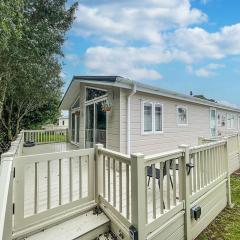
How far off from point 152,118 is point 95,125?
2.49 meters

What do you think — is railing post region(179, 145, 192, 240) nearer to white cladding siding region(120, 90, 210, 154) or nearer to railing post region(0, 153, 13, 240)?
railing post region(0, 153, 13, 240)

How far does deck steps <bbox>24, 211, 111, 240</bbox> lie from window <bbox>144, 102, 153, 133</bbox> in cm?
518

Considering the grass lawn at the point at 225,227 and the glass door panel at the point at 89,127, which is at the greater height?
the glass door panel at the point at 89,127

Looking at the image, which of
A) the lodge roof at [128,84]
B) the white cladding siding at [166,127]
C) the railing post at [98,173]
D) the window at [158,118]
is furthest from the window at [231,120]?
the railing post at [98,173]

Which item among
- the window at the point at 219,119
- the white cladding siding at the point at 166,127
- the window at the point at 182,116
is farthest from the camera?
the window at the point at 219,119

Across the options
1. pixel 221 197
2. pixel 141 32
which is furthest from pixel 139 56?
pixel 221 197

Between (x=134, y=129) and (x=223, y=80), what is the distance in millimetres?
26015

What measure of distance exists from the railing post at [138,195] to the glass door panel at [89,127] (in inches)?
291

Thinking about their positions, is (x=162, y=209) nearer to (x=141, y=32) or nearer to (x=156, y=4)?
(x=156, y=4)

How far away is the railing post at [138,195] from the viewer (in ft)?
9.47

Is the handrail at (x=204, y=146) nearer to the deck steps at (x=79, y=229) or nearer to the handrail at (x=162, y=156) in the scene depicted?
the handrail at (x=162, y=156)

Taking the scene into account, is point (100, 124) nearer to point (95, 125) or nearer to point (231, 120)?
point (95, 125)

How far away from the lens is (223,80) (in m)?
30.3

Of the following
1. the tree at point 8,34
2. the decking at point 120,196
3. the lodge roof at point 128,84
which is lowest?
the decking at point 120,196
